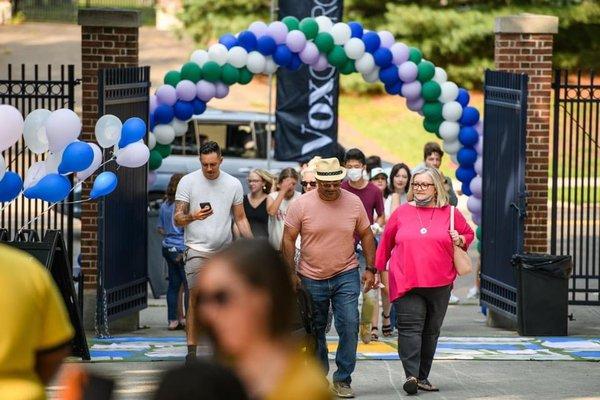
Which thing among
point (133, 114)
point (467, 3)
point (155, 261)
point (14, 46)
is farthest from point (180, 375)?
point (14, 46)

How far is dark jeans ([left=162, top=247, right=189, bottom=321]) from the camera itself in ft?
43.6

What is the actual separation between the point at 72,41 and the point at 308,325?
124 ft

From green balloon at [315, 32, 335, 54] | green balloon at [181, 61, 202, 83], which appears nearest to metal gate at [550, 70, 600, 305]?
green balloon at [315, 32, 335, 54]

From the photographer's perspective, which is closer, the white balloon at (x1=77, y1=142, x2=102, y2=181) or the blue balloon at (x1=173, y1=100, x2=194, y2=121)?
the white balloon at (x1=77, y1=142, x2=102, y2=181)

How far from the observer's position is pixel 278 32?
14.6 m

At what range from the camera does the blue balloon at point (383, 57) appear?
48.6 feet

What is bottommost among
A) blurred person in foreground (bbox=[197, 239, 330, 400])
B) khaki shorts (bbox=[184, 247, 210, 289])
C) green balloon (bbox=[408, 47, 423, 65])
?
khaki shorts (bbox=[184, 247, 210, 289])

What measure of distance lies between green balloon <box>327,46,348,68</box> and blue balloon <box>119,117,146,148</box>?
369 cm

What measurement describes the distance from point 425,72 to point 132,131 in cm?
434

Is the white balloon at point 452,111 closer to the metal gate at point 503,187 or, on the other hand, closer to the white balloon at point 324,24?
the metal gate at point 503,187

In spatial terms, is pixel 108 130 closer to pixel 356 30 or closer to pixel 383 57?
pixel 356 30

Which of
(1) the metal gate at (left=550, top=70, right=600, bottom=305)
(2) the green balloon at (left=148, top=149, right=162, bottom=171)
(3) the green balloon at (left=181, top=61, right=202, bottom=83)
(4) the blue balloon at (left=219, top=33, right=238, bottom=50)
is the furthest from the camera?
(4) the blue balloon at (left=219, top=33, right=238, bottom=50)

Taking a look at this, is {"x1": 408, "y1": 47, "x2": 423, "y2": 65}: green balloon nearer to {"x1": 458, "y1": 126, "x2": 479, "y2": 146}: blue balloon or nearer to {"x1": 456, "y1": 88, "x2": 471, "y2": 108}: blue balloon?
{"x1": 456, "y1": 88, "x2": 471, "y2": 108}: blue balloon

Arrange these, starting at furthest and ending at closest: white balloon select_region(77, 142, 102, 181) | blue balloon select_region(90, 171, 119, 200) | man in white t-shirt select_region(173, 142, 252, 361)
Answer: blue balloon select_region(90, 171, 119, 200) < white balloon select_region(77, 142, 102, 181) < man in white t-shirt select_region(173, 142, 252, 361)
